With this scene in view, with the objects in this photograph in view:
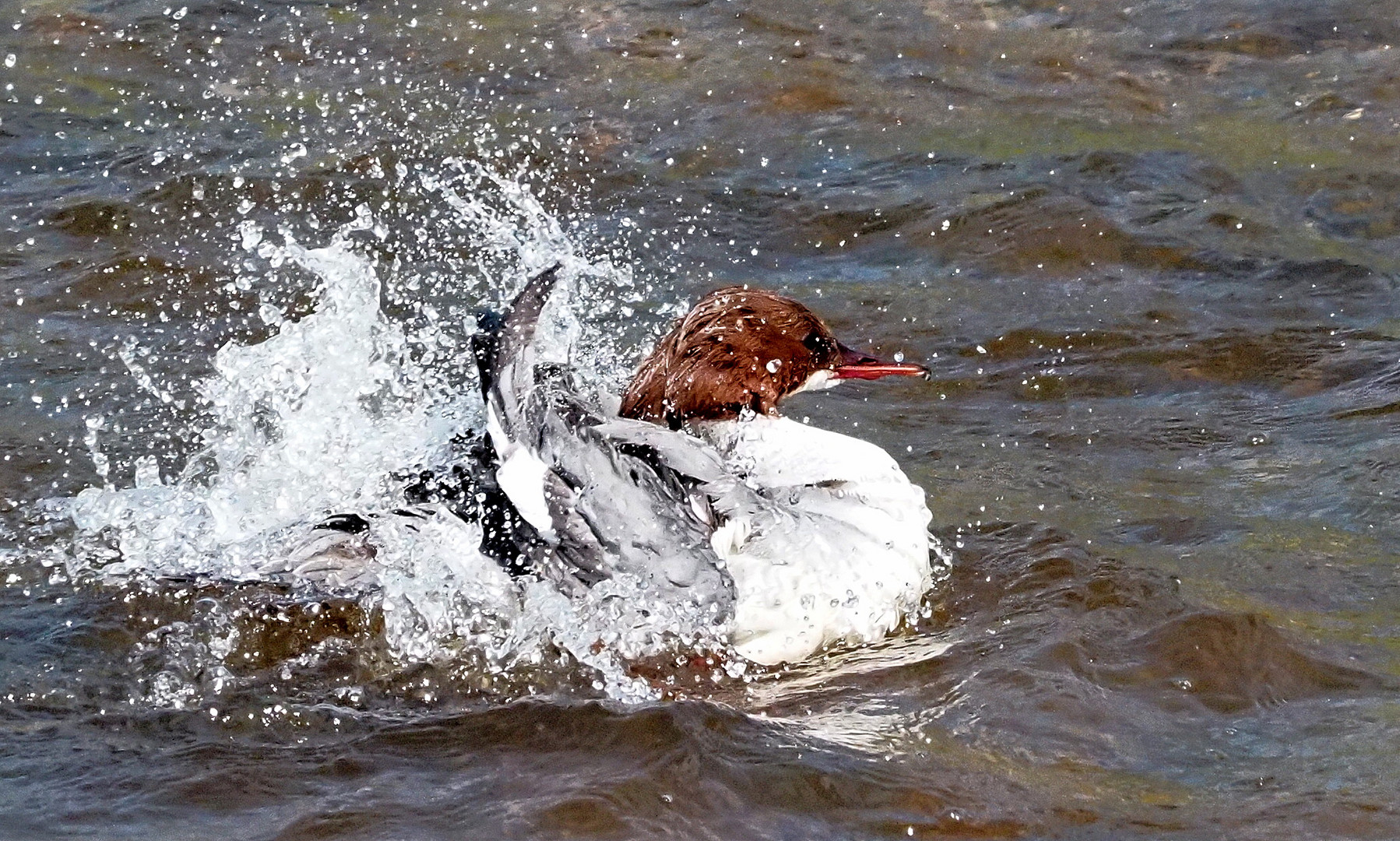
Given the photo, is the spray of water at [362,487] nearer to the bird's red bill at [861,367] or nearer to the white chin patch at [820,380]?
the white chin patch at [820,380]

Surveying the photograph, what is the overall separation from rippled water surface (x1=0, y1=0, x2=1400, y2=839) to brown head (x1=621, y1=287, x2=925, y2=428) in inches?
23.1

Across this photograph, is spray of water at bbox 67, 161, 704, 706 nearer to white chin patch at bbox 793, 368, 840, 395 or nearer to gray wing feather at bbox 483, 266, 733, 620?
gray wing feather at bbox 483, 266, 733, 620

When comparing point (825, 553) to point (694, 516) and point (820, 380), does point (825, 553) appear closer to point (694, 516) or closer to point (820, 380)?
point (694, 516)

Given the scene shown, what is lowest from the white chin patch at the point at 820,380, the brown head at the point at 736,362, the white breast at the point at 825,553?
the white breast at the point at 825,553

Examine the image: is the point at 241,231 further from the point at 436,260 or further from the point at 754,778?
the point at 754,778

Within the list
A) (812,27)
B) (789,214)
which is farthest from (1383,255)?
(812,27)

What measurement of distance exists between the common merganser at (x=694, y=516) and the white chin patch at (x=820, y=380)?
396mm

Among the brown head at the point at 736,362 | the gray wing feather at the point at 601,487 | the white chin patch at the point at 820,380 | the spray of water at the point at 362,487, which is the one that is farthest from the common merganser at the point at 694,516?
the white chin patch at the point at 820,380

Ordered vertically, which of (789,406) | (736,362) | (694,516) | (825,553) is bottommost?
(789,406)

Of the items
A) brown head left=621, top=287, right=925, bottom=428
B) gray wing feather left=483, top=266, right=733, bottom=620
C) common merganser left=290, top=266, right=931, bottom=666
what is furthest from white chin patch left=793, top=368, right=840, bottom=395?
gray wing feather left=483, top=266, right=733, bottom=620

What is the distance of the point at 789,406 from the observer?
6.64 metres

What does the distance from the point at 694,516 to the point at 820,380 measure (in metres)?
0.90

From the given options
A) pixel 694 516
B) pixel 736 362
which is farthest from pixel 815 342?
pixel 694 516

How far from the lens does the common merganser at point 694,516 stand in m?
4.81
